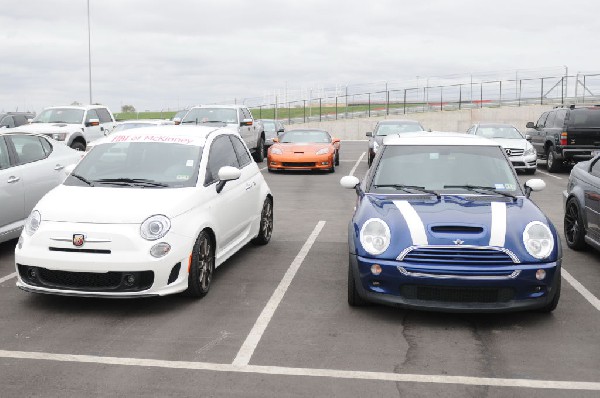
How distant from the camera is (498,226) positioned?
5535 mm

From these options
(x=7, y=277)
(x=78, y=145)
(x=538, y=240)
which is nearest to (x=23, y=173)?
(x=7, y=277)

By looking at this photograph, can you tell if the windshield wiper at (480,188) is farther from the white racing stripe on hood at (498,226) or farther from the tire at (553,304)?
the tire at (553,304)

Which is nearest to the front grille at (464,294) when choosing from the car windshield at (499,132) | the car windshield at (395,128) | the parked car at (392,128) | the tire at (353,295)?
the tire at (353,295)

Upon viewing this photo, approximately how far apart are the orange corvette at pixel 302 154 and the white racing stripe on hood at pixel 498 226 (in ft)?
43.4

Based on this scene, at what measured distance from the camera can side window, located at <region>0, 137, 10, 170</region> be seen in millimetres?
8297

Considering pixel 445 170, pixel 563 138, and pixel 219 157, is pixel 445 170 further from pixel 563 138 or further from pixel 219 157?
pixel 563 138

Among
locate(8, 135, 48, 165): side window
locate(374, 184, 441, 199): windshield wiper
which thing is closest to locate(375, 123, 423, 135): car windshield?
locate(8, 135, 48, 165): side window

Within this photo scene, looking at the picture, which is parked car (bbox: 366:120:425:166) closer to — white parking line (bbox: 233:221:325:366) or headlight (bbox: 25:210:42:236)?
white parking line (bbox: 233:221:325:366)

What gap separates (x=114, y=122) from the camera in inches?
844

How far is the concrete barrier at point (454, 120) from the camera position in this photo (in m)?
46.5

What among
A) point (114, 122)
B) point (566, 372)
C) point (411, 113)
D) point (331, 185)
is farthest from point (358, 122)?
point (566, 372)

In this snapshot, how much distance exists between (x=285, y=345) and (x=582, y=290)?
3346mm

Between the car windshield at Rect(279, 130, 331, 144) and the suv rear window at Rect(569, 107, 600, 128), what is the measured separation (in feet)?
22.7

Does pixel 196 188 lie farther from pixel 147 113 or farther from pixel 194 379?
pixel 147 113
